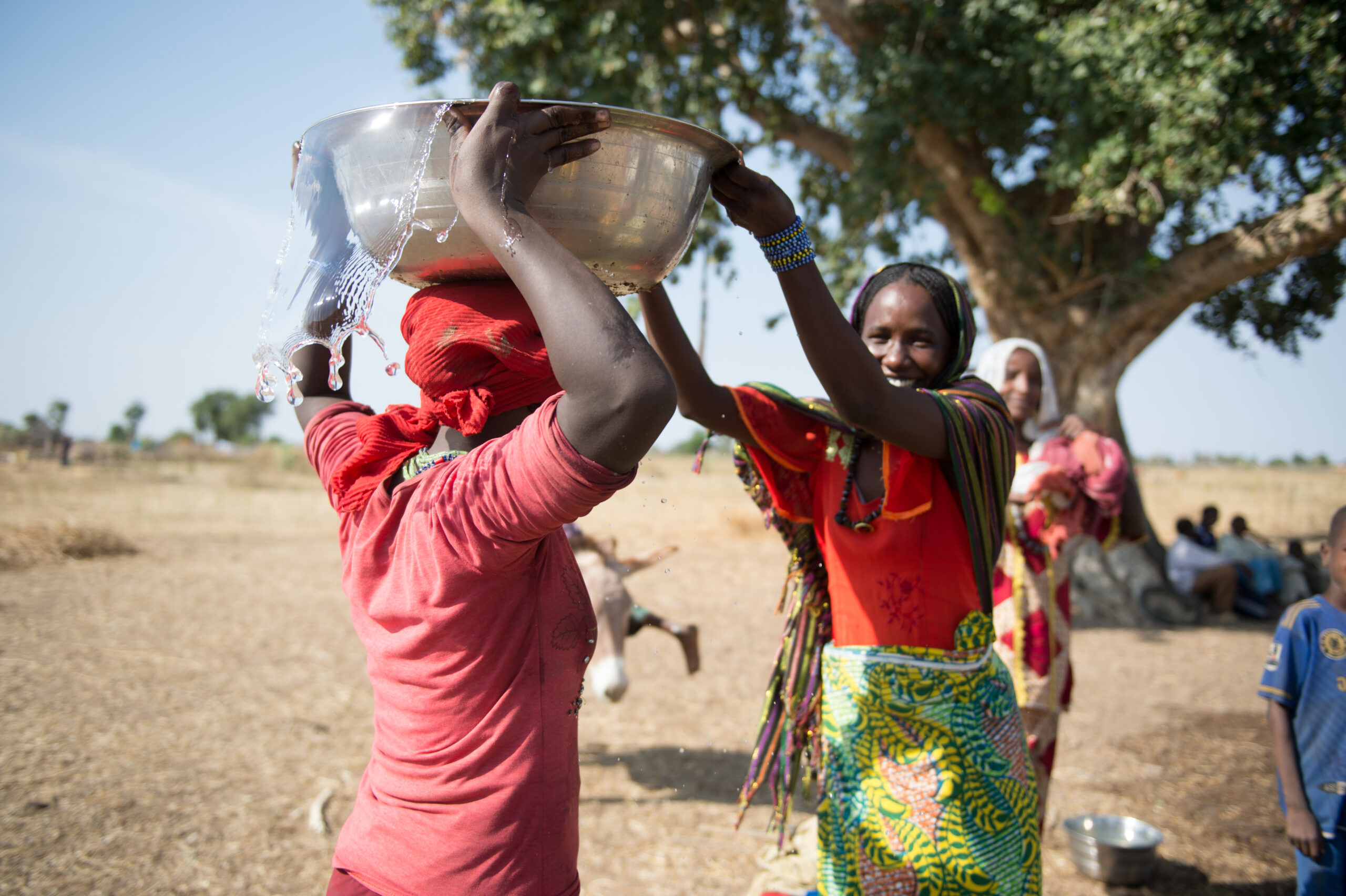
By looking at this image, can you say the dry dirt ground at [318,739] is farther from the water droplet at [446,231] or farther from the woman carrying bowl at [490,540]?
the water droplet at [446,231]

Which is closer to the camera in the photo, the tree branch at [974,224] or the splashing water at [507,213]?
the splashing water at [507,213]

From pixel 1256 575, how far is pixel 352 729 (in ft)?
35.8

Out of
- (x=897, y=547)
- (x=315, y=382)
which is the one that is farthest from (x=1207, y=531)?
(x=315, y=382)

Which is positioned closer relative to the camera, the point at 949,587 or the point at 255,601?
the point at 949,587

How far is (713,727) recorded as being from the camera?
18.8 feet

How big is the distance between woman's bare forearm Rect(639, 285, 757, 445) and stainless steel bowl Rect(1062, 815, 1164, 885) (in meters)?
2.84

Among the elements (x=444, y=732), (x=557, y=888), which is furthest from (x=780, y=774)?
(x=444, y=732)

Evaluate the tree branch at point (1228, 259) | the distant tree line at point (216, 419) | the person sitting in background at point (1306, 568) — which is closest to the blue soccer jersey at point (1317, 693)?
the tree branch at point (1228, 259)

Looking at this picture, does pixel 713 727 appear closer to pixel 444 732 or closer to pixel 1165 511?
pixel 444 732

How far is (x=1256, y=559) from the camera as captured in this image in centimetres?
1064

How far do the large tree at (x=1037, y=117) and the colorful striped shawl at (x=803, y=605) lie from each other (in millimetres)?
6683

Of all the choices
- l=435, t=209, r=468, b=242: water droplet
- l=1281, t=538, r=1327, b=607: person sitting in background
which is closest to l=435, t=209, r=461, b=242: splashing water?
l=435, t=209, r=468, b=242: water droplet

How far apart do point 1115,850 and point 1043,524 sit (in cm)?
140

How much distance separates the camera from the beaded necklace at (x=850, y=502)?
1.94 m
